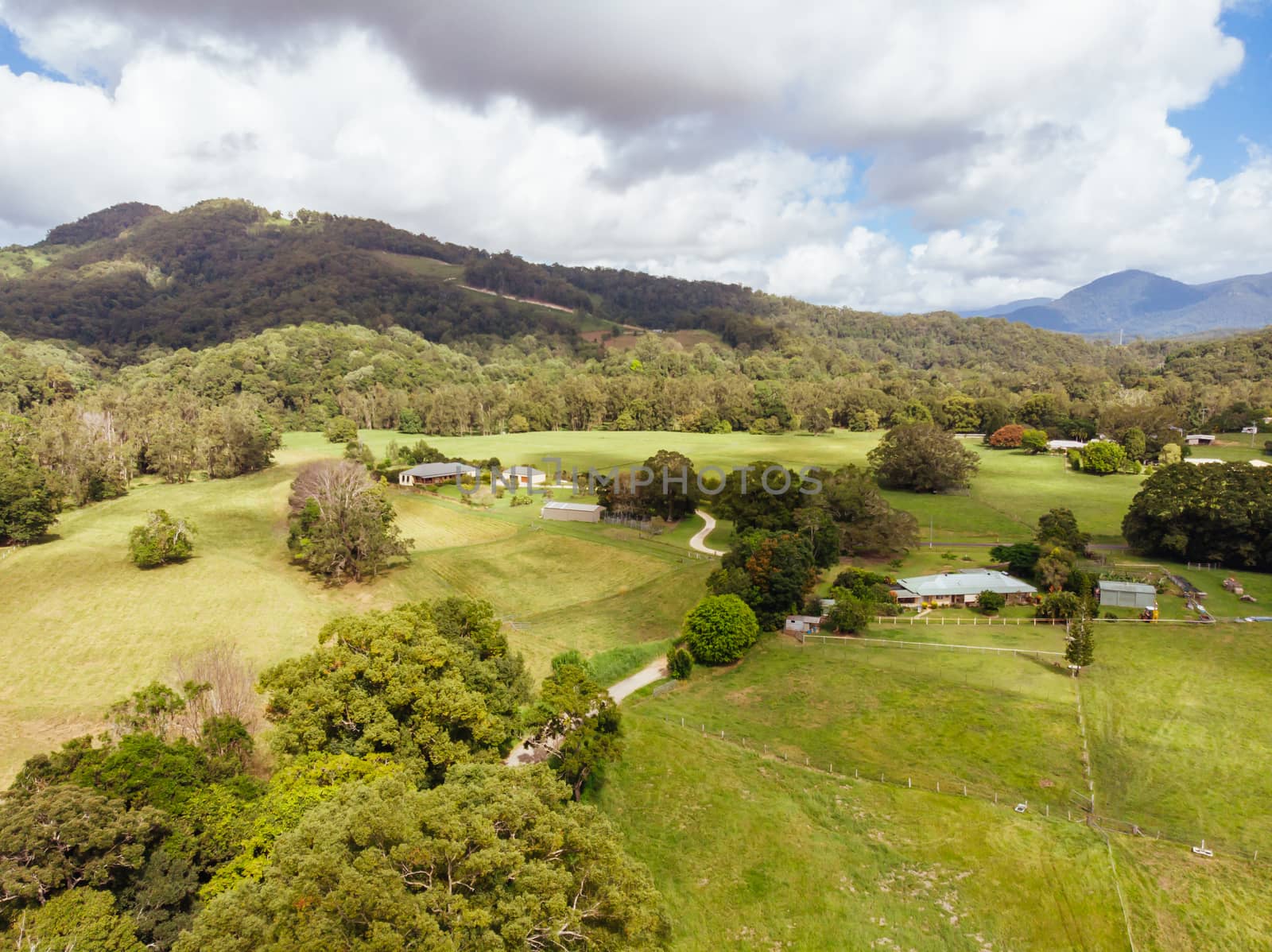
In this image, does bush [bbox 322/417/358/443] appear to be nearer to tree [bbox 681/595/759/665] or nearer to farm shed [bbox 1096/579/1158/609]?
tree [bbox 681/595/759/665]

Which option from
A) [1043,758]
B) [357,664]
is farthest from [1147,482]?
[357,664]

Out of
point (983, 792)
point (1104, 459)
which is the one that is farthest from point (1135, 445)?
point (983, 792)

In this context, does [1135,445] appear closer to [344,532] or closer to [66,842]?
[344,532]

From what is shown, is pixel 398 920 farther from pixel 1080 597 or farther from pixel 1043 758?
pixel 1080 597

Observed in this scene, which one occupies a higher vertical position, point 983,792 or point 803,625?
point 803,625

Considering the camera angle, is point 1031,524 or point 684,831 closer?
point 684,831

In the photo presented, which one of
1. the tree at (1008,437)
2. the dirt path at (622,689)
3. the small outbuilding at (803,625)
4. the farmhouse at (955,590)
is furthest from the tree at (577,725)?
the tree at (1008,437)
